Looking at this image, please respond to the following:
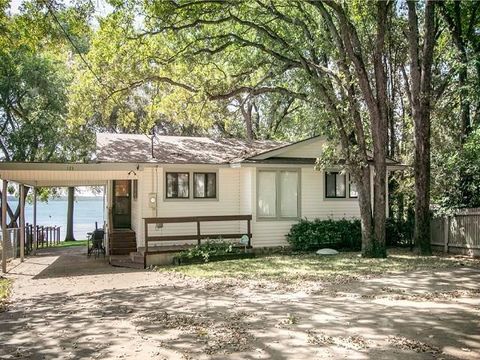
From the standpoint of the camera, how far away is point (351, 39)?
43.5 feet

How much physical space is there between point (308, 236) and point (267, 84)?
10.3 m

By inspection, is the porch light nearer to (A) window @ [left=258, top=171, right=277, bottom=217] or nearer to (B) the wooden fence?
(A) window @ [left=258, top=171, right=277, bottom=217]

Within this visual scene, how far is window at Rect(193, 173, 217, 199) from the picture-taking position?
52.3 feet

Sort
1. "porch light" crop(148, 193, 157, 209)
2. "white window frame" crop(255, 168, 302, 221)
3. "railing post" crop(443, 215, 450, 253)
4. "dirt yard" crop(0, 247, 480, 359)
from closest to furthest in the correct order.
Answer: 1. "dirt yard" crop(0, 247, 480, 359)
2. "railing post" crop(443, 215, 450, 253)
3. "porch light" crop(148, 193, 157, 209)
4. "white window frame" crop(255, 168, 302, 221)

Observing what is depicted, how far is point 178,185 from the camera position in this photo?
15.7m

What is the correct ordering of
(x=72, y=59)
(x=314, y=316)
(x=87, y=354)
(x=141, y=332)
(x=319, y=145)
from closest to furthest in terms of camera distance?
(x=87, y=354) → (x=141, y=332) → (x=314, y=316) → (x=319, y=145) → (x=72, y=59)

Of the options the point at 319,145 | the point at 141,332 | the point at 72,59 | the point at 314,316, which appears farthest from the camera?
the point at 72,59

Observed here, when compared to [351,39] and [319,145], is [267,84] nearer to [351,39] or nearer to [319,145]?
[319,145]

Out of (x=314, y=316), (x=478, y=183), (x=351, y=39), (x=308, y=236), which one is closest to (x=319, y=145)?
(x=308, y=236)

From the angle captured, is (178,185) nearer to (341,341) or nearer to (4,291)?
(4,291)

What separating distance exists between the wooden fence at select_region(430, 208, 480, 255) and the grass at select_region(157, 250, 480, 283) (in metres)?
0.84

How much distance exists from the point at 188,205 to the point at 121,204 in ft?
12.5

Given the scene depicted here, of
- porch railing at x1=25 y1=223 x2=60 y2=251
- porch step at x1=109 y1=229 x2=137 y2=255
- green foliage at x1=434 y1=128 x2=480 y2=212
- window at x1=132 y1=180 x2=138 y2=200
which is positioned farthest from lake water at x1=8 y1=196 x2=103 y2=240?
green foliage at x1=434 y1=128 x2=480 y2=212

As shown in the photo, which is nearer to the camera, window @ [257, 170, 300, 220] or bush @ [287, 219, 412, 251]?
bush @ [287, 219, 412, 251]
